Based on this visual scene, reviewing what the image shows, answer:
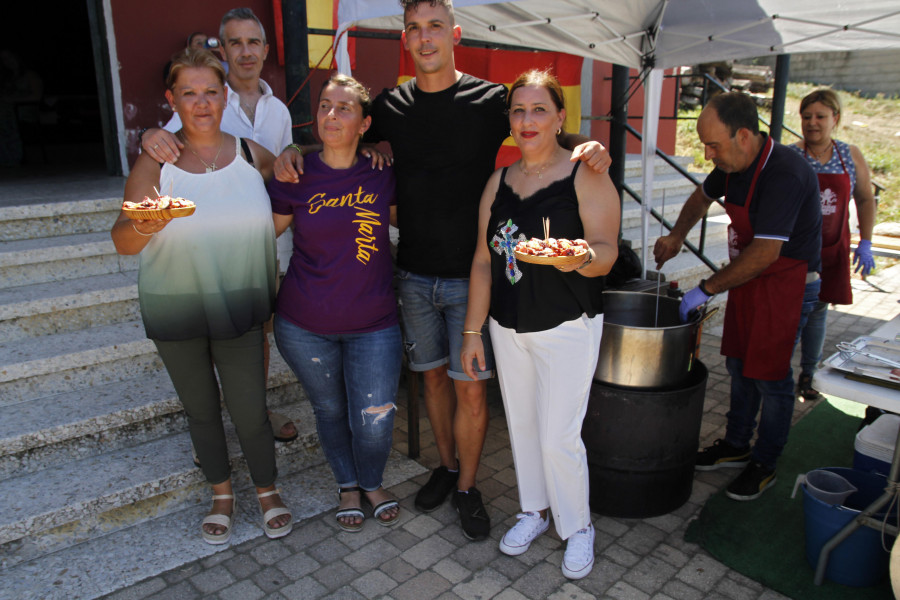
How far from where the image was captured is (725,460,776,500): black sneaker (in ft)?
11.0

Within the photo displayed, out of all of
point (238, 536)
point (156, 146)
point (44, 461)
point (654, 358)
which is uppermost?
point (156, 146)

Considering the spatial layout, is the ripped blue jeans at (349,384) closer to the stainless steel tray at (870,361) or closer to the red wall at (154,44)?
the stainless steel tray at (870,361)

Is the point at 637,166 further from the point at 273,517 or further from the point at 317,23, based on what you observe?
the point at 273,517

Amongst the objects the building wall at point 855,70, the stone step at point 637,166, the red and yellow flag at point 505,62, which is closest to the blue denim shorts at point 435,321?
the red and yellow flag at point 505,62

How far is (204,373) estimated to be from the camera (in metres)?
2.79

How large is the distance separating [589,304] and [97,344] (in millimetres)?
2795

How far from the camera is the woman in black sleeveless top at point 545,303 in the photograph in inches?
101

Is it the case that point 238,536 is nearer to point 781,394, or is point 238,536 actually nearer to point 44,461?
point 44,461

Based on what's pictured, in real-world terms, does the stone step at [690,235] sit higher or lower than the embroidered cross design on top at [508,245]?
lower

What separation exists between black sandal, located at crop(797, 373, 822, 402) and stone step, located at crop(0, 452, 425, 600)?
3.12m

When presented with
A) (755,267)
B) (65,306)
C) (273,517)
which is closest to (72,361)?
(65,306)

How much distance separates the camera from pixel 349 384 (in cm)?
298

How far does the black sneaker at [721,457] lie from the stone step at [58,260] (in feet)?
12.2

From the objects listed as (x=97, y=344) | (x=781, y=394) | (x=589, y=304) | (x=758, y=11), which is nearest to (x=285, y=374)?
(x=97, y=344)
